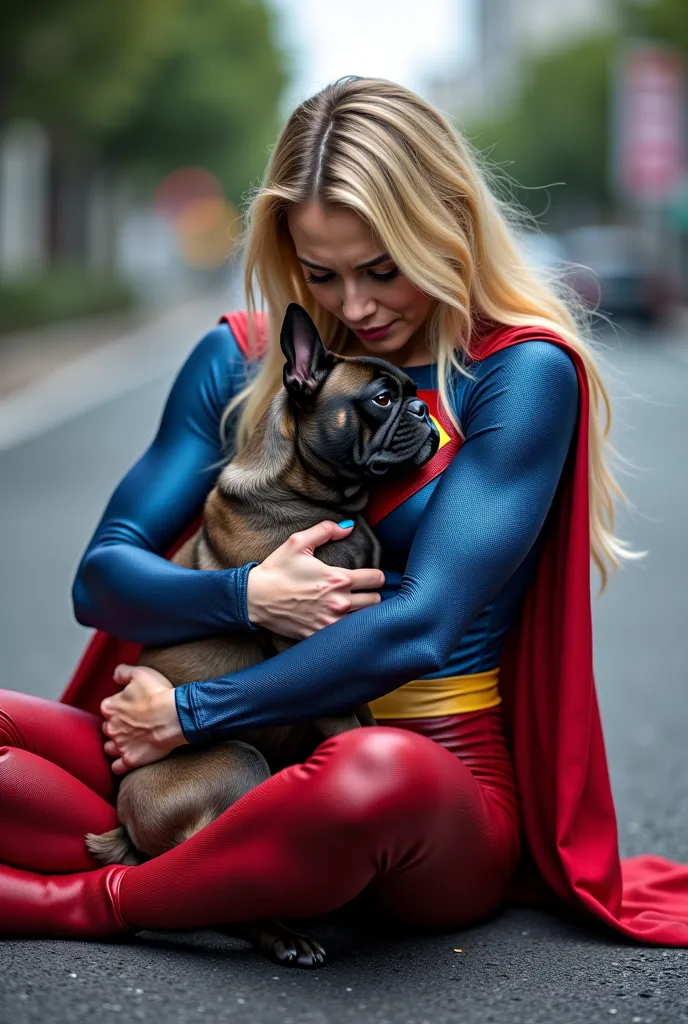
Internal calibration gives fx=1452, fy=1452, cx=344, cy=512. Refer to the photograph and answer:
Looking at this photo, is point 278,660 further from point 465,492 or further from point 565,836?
point 565,836

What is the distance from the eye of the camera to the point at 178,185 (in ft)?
191

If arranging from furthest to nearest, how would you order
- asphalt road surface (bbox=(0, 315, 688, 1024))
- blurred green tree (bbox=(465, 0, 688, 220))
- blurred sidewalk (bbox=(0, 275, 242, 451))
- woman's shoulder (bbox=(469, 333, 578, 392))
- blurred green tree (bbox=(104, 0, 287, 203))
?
1. blurred green tree (bbox=(465, 0, 688, 220))
2. blurred green tree (bbox=(104, 0, 287, 203))
3. blurred sidewalk (bbox=(0, 275, 242, 451))
4. woman's shoulder (bbox=(469, 333, 578, 392))
5. asphalt road surface (bbox=(0, 315, 688, 1024))

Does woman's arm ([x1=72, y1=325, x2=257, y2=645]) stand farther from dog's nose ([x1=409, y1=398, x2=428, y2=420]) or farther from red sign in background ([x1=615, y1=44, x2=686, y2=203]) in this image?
red sign in background ([x1=615, y1=44, x2=686, y2=203])

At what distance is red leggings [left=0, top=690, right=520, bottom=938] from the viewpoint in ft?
9.61

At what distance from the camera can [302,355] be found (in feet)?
11.1

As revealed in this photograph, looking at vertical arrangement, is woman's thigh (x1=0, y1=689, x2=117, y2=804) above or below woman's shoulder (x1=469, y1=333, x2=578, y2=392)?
below

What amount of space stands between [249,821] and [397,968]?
1.75 ft

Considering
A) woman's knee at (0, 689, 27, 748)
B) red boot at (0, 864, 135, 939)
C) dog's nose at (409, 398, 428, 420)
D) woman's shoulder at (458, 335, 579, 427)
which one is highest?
woman's shoulder at (458, 335, 579, 427)

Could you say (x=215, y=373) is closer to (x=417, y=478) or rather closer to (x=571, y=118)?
(x=417, y=478)

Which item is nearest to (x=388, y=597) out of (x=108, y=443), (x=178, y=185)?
(x=108, y=443)

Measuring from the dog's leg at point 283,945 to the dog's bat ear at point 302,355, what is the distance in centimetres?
121

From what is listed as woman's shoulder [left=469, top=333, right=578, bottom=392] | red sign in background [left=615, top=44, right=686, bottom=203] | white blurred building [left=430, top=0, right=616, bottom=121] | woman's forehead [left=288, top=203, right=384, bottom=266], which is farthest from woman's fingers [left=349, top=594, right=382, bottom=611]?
white blurred building [left=430, top=0, right=616, bottom=121]

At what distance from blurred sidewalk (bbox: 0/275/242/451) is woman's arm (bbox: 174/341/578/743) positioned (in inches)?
352

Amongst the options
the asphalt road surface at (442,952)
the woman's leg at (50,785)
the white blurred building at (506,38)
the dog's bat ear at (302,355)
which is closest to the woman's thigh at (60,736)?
the woman's leg at (50,785)
